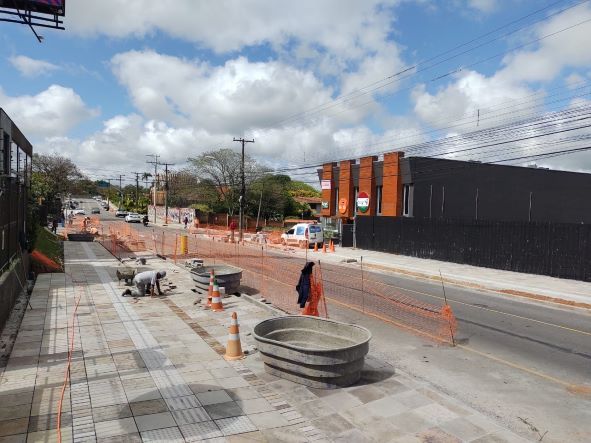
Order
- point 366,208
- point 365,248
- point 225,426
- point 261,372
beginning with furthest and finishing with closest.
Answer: point 366,208 → point 365,248 → point 261,372 → point 225,426

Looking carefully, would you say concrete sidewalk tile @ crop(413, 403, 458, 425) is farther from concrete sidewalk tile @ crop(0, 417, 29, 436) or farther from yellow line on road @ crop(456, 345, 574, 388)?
concrete sidewalk tile @ crop(0, 417, 29, 436)

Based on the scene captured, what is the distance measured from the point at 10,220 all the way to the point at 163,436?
10938mm

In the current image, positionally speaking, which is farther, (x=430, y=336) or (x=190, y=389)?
(x=430, y=336)

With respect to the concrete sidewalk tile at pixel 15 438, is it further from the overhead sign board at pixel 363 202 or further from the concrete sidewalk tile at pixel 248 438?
the overhead sign board at pixel 363 202

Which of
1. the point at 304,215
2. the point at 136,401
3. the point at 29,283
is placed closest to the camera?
the point at 136,401

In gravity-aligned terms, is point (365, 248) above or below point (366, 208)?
below

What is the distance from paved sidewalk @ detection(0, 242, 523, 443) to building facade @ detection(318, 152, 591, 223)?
2742 centimetres

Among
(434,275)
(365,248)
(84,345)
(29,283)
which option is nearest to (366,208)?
(365,248)

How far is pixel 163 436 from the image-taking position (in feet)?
17.4

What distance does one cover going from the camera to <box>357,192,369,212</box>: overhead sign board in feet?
128

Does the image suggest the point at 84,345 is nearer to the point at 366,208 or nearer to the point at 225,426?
the point at 225,426

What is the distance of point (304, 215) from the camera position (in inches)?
2852

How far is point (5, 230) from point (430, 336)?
1090 centimetres

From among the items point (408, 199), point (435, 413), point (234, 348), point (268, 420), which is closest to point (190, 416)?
point (268, 420)
